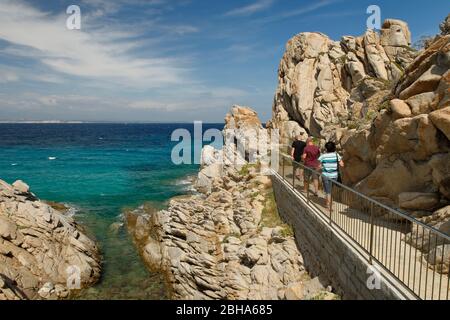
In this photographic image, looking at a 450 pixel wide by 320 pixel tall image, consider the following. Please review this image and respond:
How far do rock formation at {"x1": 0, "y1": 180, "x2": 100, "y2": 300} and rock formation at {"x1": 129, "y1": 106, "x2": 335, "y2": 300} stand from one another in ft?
10.5

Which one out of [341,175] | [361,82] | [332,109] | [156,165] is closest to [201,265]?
[341,175]

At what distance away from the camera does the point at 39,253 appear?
15.4m

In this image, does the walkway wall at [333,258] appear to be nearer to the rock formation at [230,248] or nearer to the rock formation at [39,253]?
the rock formation at [230,248]

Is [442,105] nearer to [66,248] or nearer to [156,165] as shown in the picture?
[66,248]

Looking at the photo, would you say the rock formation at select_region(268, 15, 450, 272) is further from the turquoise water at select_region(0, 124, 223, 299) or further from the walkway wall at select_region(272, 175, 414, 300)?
the turquoise water at select_region(0, 124, 223, 299)

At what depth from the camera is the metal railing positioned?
6.17 m

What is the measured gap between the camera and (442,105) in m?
8.84

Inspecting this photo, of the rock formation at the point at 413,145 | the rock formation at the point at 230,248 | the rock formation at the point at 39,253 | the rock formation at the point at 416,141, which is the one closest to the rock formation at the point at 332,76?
the rock formation at the point at 413,145

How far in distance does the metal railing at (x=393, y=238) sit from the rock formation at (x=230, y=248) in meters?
2.09

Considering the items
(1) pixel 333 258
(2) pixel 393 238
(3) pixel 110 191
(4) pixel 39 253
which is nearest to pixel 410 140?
(2) pixel 393 238

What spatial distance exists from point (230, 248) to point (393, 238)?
837cm

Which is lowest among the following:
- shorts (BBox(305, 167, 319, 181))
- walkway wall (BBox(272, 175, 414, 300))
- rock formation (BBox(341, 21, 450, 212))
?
walkway wall (BBox(272, 175, 414, 300))

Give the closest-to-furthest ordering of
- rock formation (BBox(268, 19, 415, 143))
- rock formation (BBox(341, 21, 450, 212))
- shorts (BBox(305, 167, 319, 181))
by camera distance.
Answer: rock formation (BBox(341, 21, 450, 212)) < shorts (BBox(305, 167, 319, 181)) < rock formation (BBox(268, 19, 415, 143))

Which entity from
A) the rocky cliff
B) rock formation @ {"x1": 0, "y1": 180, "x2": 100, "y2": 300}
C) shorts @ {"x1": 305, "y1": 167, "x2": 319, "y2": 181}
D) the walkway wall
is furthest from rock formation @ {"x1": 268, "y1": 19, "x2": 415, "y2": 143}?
rock formation @ {"x1": 0, "y1": 180, "x2": 100, "y2": 300}
